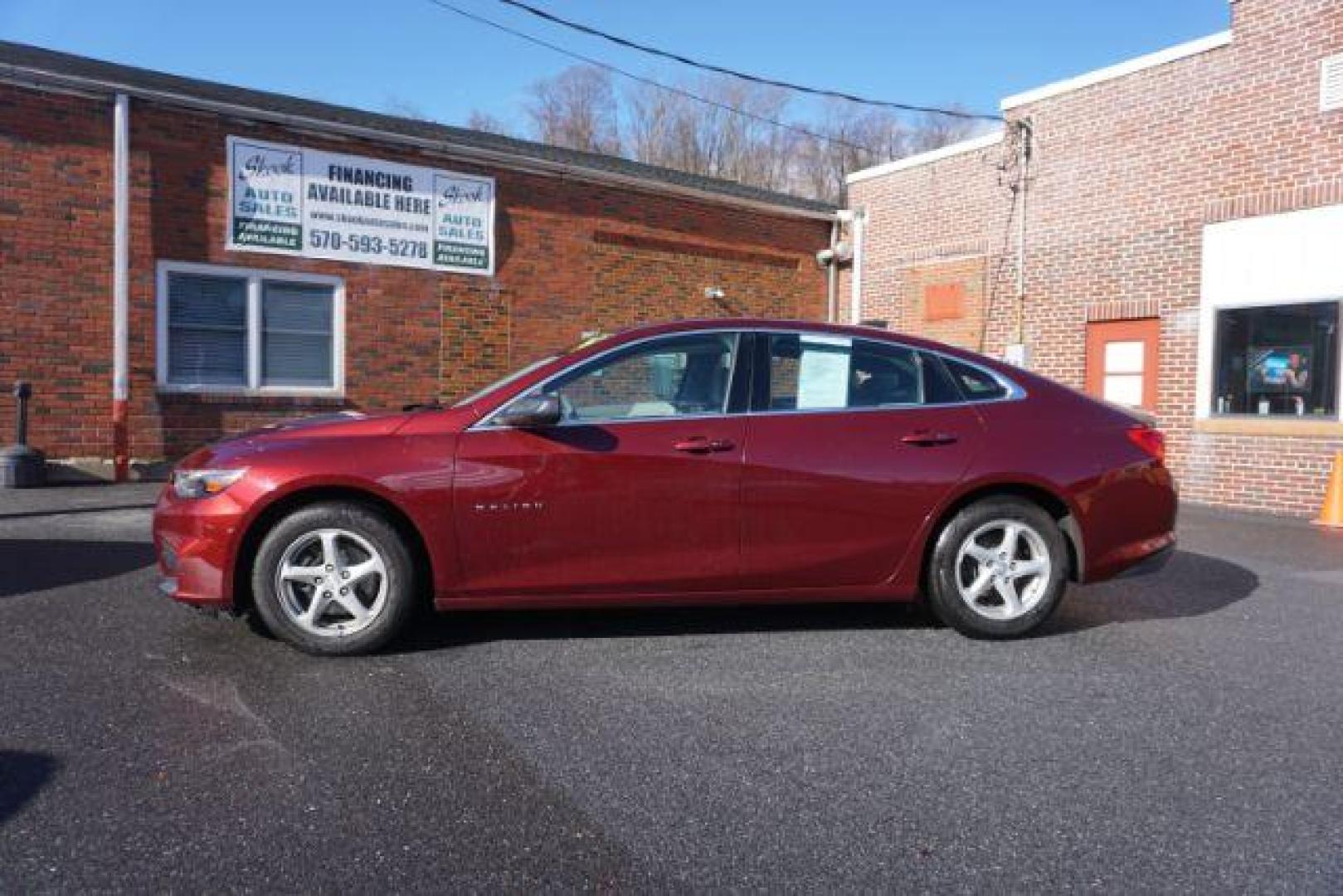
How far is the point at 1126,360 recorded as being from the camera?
458 inches

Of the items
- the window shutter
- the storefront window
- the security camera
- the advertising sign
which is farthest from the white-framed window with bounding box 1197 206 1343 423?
the advertising sign

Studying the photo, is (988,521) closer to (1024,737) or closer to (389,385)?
(1024,737)

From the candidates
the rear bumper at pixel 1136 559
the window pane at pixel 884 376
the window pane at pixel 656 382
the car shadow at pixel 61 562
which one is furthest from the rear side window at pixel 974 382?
the car shadow at pixel 61 562

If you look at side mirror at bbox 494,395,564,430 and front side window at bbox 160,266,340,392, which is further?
front side window at bbox 160,266,340,392

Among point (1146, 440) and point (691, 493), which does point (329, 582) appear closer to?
point (691, 493)

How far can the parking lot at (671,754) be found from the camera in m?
2.51

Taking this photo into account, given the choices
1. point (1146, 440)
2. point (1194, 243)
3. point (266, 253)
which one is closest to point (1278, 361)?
point (1194, 243)

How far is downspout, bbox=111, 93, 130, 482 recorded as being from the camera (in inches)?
388

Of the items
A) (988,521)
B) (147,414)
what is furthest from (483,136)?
(988,521)

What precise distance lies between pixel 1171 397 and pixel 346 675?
10.0 metres

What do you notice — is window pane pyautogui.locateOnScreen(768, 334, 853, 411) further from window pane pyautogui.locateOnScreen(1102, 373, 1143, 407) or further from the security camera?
the security camera

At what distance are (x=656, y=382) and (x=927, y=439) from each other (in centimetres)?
131

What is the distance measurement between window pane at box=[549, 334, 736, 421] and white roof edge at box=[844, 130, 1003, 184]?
32.6 feet

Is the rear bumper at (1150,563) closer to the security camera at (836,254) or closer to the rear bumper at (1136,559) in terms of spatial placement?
the rear bumper at (1136,559)
